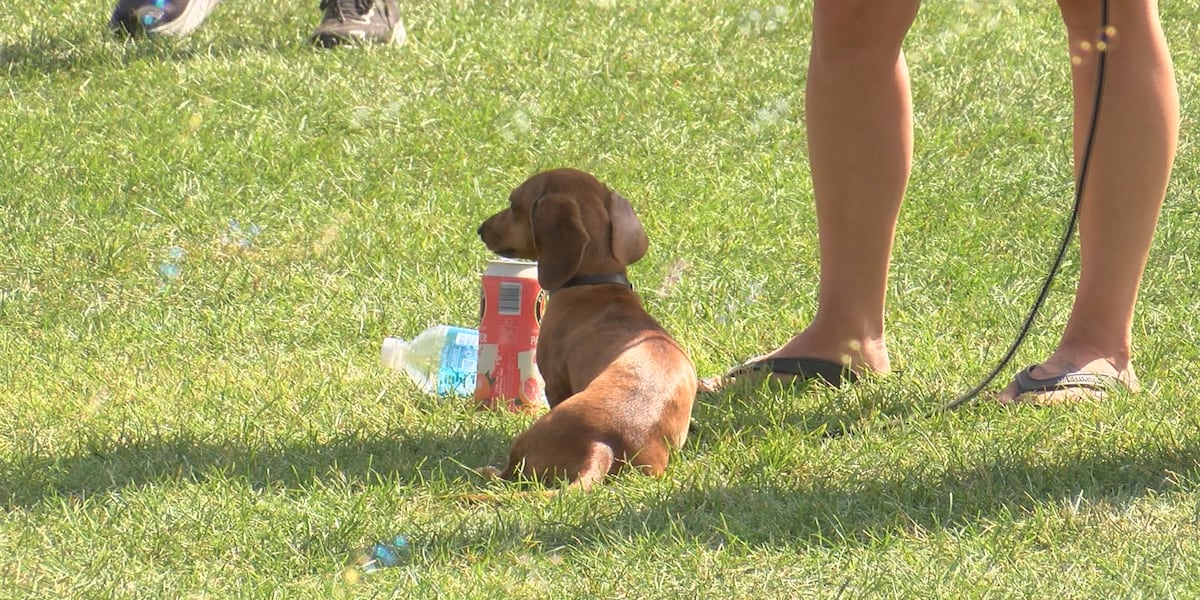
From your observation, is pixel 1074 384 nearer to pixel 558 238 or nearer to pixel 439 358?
pixel 558 238

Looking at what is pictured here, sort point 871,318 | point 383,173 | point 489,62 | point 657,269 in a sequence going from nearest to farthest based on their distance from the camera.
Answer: point 871,318 → point 657,269 → point 383,173 → point 489,62

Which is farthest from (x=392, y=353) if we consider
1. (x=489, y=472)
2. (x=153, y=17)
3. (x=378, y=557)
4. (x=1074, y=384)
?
(x=153, y=17)

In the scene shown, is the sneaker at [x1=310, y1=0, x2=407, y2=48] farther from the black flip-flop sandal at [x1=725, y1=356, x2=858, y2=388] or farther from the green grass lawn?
the black flip-flop sandal at [x1=725, y1=356, x2=858, y2=388]

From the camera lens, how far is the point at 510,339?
377 cm

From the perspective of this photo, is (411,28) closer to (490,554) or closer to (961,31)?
(961,31)

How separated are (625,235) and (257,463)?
3.11 feet

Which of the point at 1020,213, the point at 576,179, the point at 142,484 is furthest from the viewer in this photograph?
the point at 1020,213

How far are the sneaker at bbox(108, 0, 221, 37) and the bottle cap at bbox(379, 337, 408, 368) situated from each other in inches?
139

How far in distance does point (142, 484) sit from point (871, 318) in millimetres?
1719

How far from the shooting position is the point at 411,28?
7.23 meters

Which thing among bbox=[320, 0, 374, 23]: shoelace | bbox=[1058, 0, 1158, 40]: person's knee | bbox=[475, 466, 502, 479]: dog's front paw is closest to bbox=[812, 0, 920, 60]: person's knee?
bbox=[1058, 0, 1158, 40]: person's knee

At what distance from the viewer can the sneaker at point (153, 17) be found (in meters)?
7.10

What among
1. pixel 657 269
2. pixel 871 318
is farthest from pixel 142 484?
pixel 657 269

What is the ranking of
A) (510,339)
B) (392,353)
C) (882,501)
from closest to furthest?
1. (882,501)
2. (510,339)
3. (392,353)
